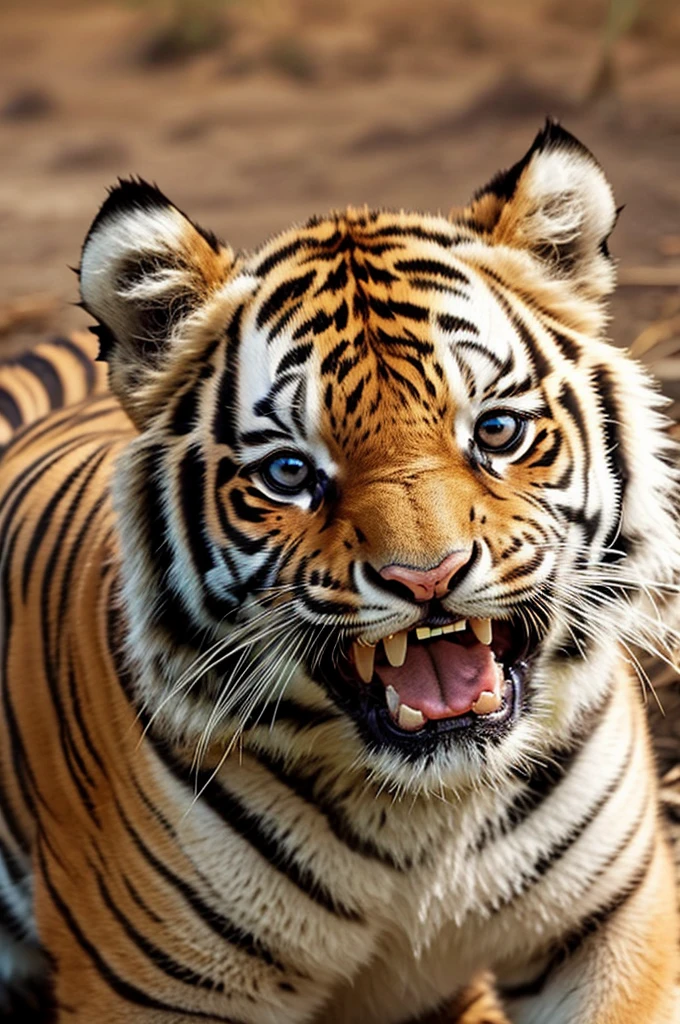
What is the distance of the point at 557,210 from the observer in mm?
1985

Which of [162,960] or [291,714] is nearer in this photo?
[291,714]

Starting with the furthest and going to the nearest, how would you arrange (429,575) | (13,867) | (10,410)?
→ (10,410)
(13,867)
(429,575)

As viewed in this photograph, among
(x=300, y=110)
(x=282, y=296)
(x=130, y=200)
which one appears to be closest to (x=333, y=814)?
(x=282, y=296)

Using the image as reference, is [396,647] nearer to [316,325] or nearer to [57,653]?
[316,325]

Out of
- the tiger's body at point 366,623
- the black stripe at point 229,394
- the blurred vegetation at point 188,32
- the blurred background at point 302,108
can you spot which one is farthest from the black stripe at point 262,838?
the blurred vegetation at point 188,32

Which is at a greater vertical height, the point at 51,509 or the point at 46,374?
the point at 46,374

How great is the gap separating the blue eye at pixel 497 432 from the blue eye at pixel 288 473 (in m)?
0.19

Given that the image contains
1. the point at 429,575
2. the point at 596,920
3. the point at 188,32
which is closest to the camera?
the point at 429,575

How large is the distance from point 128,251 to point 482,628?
622 millimetres

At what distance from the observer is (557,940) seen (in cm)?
212

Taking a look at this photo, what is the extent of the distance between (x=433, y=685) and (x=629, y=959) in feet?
1.92

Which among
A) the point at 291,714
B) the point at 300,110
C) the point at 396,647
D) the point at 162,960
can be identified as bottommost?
the point at 162,960

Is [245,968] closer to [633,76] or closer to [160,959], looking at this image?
[160,959]

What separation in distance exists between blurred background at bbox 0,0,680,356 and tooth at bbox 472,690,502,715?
2.90 metres
